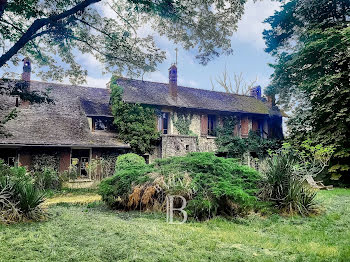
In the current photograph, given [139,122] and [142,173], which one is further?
[139,122]

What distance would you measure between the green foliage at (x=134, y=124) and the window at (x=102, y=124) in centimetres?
48

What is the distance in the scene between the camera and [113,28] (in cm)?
888

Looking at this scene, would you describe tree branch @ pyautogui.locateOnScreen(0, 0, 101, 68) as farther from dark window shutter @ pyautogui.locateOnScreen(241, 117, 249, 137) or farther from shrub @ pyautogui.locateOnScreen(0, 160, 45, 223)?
dark window shutter @ pyautogui.locateOnScreen(241, 117, 249, 137)

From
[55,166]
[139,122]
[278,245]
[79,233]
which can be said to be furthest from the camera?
[139,122]

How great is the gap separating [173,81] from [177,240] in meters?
19.2

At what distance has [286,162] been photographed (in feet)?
25.8

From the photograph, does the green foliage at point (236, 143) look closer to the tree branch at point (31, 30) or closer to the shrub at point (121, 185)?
the shrub at point (121, 185)

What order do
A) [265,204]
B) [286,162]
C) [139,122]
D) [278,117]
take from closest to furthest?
[265,204]
[286,162]
[139,122]
[278,117]

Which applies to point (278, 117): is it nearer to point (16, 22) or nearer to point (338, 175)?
point (338, 175)

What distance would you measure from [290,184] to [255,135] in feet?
53.8

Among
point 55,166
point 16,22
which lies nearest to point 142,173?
point 16,22

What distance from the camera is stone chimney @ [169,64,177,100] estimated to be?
73.5 ft

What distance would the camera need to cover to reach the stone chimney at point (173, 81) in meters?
22.4

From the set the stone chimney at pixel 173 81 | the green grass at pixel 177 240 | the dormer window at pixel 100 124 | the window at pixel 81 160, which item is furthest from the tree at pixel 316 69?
the window at pixel 81 160
